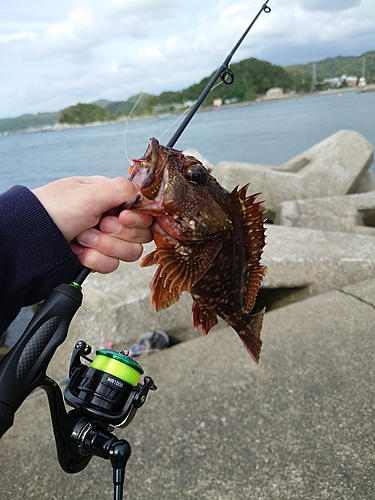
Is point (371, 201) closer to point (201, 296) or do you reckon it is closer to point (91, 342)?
point (91, 342)

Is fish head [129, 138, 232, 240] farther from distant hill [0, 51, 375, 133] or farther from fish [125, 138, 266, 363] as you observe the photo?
distant hill [0, 51, 375, 133]

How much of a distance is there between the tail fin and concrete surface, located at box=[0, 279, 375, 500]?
1.09 m

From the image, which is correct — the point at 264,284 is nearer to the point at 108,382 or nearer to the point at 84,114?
the point at 84,114

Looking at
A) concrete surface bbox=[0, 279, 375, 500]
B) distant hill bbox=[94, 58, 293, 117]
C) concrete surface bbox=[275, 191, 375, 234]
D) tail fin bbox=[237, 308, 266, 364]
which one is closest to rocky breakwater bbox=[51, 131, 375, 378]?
concrete surface bbox=[275, 191, 375, 234]

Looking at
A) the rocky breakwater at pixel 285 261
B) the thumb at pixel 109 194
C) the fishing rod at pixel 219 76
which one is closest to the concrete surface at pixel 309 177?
the rocky breakwater at pixel 285 261

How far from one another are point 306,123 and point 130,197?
20.2 meters

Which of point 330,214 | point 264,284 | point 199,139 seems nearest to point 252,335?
point 264,284

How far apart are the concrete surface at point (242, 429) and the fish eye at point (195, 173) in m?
1.85

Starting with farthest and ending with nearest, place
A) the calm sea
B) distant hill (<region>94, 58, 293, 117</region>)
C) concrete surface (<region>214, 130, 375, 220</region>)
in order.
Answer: concrete surface (<region>214, 130, 375, 220</region>), the calm sea, distant hill (<region>94, 58, 293, 117</region>)

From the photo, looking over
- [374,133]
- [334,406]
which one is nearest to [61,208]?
[334,406]

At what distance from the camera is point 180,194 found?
1529 mm

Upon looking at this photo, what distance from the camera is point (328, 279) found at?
459 centimetres

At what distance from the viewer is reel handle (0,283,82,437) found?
1354 mm

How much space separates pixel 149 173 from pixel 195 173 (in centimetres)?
15
